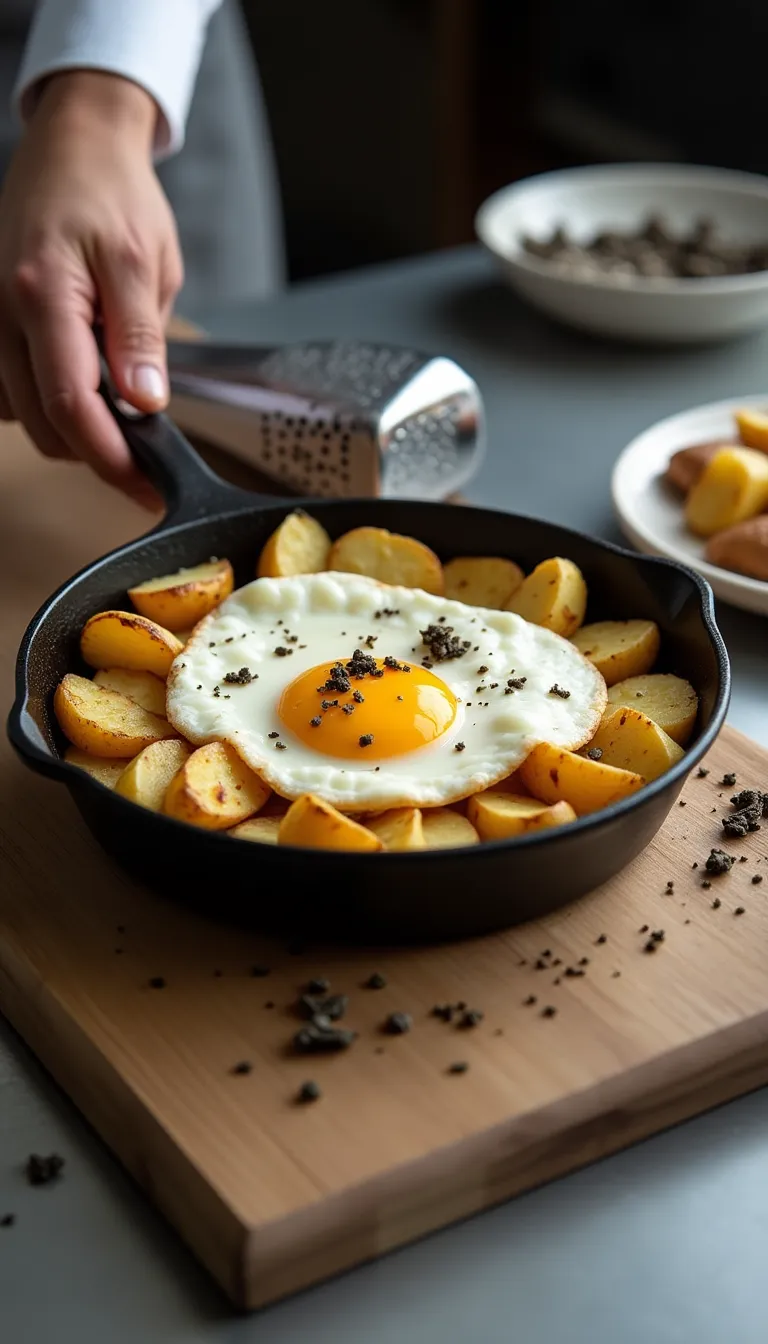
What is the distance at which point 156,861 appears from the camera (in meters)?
1.45

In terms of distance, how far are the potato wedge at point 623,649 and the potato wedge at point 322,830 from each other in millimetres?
486

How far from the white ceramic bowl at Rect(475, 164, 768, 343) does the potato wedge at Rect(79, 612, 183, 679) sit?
144 cm

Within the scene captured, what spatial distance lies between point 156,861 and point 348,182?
5.80 meters

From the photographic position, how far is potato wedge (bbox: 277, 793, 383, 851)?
1.36 meters

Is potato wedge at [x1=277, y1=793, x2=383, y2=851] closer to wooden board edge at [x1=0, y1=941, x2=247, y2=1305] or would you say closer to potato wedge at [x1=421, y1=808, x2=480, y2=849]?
potato wedge at [x1=421, y1=808, x2=480, y2=849]

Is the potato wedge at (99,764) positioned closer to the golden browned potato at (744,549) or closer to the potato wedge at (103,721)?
the potato wedge at (103,721)

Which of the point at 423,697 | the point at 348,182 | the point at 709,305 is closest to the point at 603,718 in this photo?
the point at 423,697

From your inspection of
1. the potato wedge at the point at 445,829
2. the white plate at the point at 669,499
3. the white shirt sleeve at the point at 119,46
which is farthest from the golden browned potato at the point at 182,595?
the white shirt sleeve at the point at 119,46

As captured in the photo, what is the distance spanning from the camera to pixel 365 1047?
134cm

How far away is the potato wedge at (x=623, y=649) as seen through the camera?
5.73 ft

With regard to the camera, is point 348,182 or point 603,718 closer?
point 603,718

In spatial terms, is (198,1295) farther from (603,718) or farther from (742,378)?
(742,378)

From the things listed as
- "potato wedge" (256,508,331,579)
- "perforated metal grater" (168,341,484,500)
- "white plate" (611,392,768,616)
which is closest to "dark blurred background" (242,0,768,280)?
"white plate" (611,392,768,616)

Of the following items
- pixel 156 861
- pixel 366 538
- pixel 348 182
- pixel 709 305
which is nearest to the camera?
pixel 156 861
